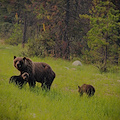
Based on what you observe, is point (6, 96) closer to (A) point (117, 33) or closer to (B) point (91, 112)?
(B) point (91, 112)

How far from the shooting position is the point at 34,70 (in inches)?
280

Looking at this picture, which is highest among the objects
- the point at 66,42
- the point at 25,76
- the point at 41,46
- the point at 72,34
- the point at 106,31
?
the point at 106,31

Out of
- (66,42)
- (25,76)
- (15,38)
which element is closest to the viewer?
(25,76)

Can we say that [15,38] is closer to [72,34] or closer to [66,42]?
[72,34]

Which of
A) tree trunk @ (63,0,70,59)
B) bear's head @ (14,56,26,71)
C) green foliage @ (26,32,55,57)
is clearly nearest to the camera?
bear's head @ (14,56,26,71)

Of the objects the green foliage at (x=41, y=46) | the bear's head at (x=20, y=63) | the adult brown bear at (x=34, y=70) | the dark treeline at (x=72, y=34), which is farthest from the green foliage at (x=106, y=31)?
the bear's head at (x=20, y=63)

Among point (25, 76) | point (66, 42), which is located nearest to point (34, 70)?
point (25, 76)

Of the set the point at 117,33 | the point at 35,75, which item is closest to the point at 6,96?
the point at 35,75

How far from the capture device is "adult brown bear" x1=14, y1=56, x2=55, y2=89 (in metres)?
6.59

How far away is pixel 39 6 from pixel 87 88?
15153 millimetres

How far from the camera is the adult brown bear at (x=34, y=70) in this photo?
21.6 ft

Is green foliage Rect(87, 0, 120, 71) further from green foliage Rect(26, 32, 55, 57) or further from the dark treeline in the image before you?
green foliage Rect(26, 32, 55, 57)

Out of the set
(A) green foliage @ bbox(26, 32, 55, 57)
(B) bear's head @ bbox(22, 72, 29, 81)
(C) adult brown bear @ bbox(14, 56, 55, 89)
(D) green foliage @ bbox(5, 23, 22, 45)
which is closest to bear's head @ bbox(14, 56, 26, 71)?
(C) adult brown bear @ bbox(14, 56, 55, 89)

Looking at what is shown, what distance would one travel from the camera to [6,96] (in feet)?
17.8
